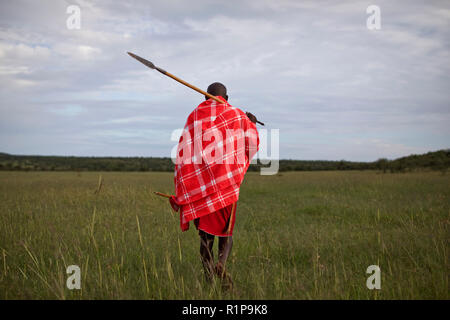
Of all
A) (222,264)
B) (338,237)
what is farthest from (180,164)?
(338,237)

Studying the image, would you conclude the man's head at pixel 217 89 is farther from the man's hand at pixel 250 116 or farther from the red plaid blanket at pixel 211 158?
the man's hand at pixel 250 116

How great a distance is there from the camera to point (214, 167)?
3803 mm

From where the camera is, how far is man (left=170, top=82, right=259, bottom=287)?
12.4ft

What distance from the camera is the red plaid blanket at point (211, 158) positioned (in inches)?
149

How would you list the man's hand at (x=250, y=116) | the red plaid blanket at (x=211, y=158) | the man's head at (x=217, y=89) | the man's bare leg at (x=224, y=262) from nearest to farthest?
the man's bare leg at (x=224, y=262)
the red plaid blanket at (x=211, y=158)
the man's head at (x=217, y=89)
the man's hand at (x=250, y=116)

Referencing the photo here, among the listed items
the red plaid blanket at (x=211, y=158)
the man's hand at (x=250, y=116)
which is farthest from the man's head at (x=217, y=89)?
the man's hand at (x=250, y=116)

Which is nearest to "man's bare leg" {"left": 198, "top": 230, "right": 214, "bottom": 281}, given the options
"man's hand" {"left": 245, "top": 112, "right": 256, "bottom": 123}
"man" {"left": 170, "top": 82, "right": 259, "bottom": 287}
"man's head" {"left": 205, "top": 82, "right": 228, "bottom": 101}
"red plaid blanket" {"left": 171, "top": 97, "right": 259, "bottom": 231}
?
"man" {"left": 170, "top": 82, "right": 259, "bottom": 287}

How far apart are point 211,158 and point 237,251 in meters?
2.27

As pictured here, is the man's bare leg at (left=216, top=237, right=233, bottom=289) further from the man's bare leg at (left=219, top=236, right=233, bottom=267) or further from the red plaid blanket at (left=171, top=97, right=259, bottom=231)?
the red plaid blanket at (left=171, top=97, right=259, bottom=231)

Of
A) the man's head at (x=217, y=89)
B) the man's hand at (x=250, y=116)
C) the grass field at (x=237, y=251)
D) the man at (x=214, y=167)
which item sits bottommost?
the grass field at (x=237, y=251)

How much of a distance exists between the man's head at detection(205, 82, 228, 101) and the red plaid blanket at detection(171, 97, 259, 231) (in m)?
0.11

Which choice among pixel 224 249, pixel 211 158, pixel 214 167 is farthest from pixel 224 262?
pixel 211 158

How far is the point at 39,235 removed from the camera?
6406 mm

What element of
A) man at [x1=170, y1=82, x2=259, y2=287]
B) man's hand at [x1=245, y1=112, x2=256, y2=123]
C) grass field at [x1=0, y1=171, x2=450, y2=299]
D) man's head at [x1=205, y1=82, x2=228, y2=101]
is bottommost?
grass field at [x1=0, y1=171, x2=450, y2=299]
